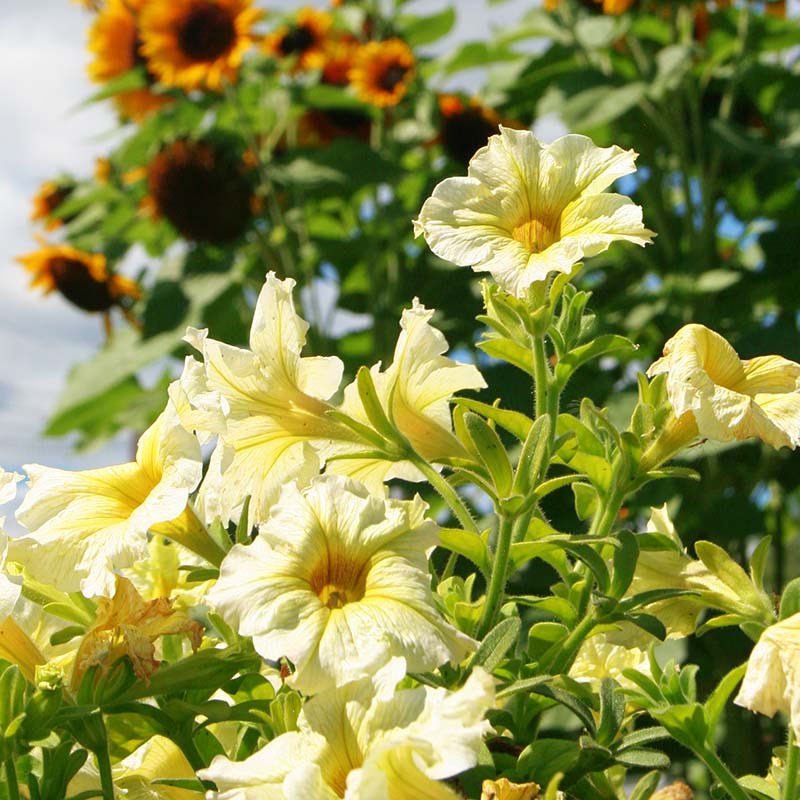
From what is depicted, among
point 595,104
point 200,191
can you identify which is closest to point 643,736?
point 595,104

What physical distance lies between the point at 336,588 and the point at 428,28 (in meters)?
1.97

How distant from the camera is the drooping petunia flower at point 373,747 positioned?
1.04ft

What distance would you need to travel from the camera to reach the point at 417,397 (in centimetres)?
49

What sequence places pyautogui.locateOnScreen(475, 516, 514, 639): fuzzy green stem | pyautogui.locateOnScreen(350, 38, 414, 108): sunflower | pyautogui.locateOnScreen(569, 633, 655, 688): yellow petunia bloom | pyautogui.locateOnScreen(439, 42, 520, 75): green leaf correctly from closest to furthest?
pyautogui.locateOnScreen(475, 516, 514, 639): fuzzy green stem < pyautogui.locateOnScreen(569, 633, 655, 688): yellow petunia bloom < pyautogui.locateOnScreen(350, 38, 414, 108): sunflower < pyautogui.locateOnScreen(439, 42, 520, 75): green leaf

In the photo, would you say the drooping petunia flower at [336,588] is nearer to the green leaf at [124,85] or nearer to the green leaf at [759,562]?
the green leaf at [759,562]

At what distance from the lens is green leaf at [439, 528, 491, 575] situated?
44cm

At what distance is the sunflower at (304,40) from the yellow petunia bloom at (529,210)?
1664 millimetres

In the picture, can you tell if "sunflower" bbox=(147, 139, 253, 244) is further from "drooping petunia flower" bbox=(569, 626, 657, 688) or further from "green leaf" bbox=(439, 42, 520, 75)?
"drooping petunia flower" bbox=(569, 626, 657, 688)

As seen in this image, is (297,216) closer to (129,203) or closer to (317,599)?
(129,203)

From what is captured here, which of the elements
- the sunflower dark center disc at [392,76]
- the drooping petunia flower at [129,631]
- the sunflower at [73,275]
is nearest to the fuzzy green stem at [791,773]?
the drooping petunia flower at [129,631]

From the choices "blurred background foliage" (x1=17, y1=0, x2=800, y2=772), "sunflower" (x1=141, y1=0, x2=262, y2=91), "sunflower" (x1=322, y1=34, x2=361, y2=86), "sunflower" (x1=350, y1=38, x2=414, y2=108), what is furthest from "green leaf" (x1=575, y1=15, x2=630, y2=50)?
"sunflower" (x1=141, y1=0, x2=262, y2=91)

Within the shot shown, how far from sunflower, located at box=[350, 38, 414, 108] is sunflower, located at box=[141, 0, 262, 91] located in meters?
0.21

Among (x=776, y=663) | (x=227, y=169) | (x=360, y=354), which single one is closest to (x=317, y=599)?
(x=776, y=663)

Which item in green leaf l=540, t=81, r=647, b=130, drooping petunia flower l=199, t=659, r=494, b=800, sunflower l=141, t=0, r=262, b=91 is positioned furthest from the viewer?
sunflower l=141, t=0, r=262, b=91
